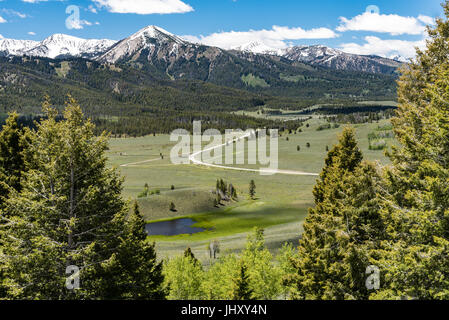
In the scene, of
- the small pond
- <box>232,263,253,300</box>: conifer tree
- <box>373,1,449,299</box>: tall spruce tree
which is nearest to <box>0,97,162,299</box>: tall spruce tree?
<box>232,263,253,300</box>: conifer tree

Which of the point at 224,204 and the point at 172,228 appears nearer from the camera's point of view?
the point at 172,228

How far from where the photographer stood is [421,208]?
15453mm

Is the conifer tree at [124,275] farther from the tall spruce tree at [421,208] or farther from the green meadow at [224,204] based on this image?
the green meadow at [224,204]

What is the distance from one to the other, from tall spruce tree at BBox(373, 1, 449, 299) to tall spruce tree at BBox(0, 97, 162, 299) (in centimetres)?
1381

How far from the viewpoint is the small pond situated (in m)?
85.6

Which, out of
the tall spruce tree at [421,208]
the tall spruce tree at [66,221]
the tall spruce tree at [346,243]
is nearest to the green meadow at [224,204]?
the tall spruce tree at [346,243]

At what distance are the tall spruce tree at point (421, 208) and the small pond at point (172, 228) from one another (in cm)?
7222

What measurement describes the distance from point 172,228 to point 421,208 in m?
79.5

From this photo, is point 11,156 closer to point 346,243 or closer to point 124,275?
point 124,275

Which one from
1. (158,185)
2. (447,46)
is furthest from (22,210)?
(158,185)

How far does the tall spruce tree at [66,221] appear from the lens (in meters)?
16.2

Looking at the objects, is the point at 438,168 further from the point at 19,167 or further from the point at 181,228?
the point at 181,228

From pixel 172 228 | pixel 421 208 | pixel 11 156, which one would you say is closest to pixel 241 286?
pixel 421 208

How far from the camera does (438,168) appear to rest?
588 inches
